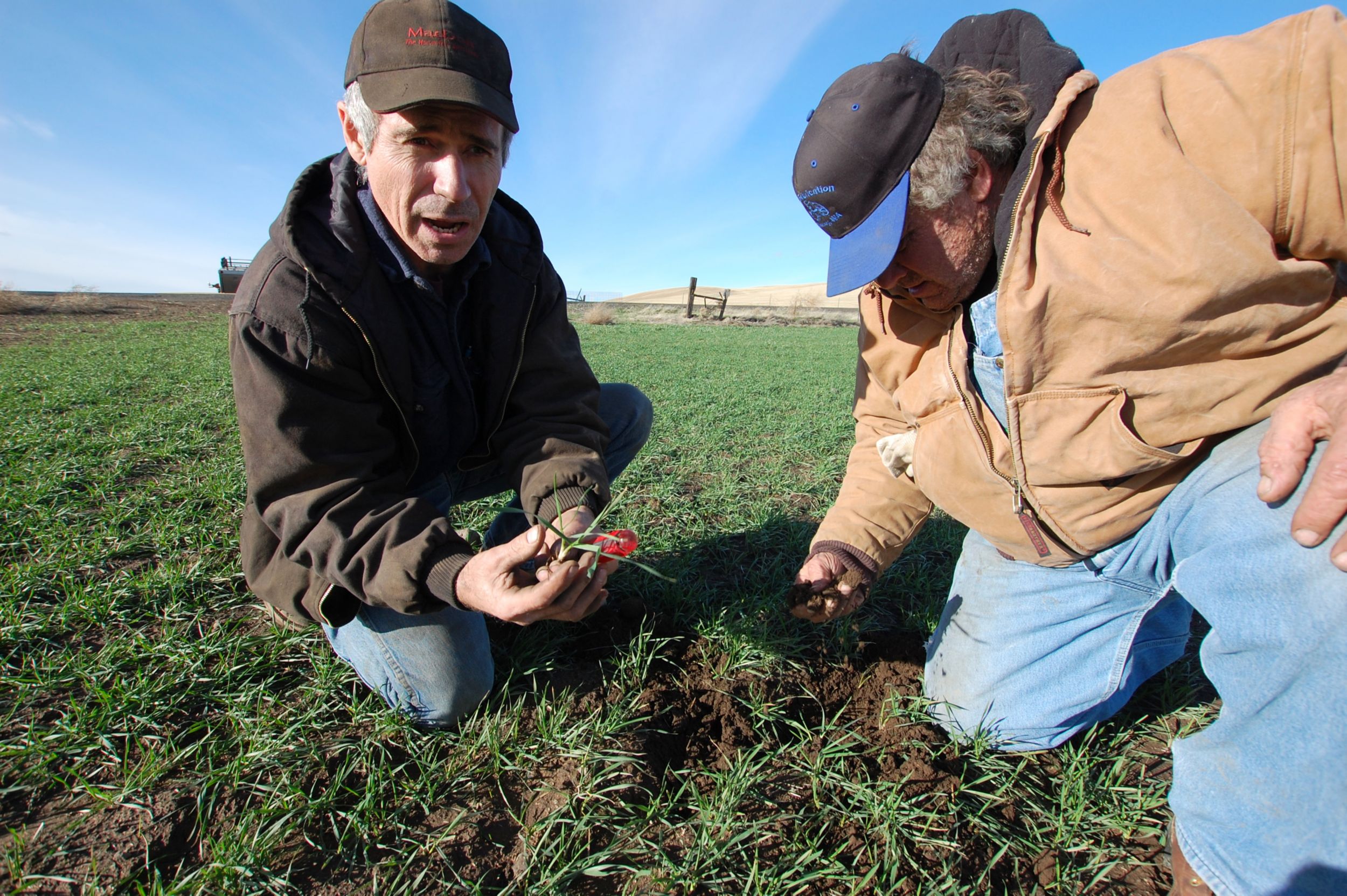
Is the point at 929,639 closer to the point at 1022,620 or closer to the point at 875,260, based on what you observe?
the point at 1022,620

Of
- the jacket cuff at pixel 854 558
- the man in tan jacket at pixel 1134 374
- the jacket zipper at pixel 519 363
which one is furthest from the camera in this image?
the jacket zipper at pixel 519 363

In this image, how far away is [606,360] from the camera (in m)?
10.2

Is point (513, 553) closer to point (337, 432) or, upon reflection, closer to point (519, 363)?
point (337, 432)

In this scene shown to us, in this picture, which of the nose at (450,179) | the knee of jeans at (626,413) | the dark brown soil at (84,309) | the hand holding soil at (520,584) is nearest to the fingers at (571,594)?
the hand holding soil at (520,584)

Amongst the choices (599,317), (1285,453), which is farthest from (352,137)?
(599,317)

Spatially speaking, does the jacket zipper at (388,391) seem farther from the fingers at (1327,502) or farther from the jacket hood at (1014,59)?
the fingers at (1327,502)

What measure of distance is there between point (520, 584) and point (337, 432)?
703mm

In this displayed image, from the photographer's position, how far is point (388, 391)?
1.94 meters

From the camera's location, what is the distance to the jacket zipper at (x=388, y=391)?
185cm

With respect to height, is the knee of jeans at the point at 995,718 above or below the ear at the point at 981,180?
below

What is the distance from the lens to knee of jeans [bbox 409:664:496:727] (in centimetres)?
184

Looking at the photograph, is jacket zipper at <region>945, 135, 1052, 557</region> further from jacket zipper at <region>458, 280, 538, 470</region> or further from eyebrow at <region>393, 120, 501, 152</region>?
eyebrow at <region>393, 120, 501, 152</region>

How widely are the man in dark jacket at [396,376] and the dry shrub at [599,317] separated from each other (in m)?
18.6

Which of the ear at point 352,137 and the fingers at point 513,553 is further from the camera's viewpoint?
the ear at point 352,137
